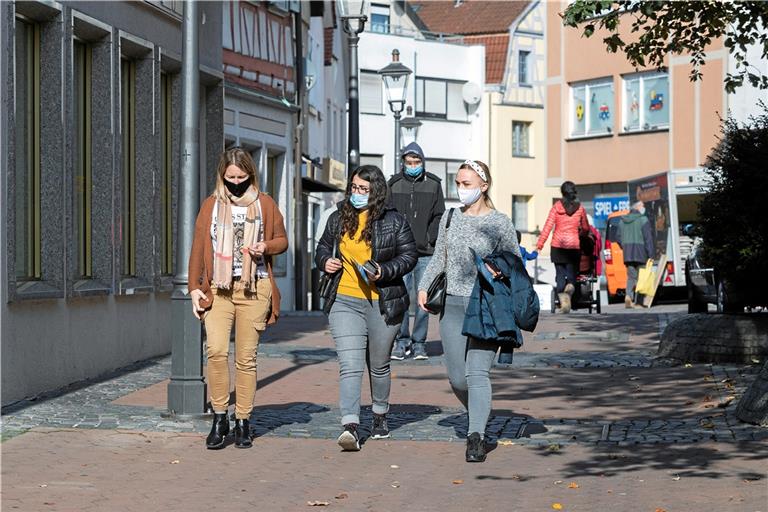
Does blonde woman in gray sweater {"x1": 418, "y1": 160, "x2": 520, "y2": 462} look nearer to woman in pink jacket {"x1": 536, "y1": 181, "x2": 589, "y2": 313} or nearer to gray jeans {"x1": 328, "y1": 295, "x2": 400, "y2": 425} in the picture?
gray jeans {"x1": 328, "y1": 295, "x2": 400, "y2": 425}

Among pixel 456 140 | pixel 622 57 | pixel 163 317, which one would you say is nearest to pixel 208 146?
pixel 163 317

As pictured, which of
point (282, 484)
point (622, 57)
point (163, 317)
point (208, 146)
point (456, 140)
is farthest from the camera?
point (456, 140)

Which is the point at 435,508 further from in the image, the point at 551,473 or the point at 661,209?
the point at 661,209

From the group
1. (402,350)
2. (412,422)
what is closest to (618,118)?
(402,350)

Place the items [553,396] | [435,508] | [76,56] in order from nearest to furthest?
[435,508] → [553,396] → [76,56]

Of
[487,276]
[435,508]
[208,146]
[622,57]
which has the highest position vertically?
[622,57]

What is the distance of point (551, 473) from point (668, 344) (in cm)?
667

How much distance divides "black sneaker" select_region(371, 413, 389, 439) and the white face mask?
1563 mm

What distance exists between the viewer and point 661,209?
107 ft

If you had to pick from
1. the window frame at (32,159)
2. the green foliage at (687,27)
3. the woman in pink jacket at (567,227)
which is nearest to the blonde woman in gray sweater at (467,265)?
the green foliage at (687,27)

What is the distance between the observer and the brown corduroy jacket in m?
10.0

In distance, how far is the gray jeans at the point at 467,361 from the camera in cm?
969

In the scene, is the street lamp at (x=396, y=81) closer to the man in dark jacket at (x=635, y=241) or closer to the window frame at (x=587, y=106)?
the man in dark jacket at (x=635, y=241)

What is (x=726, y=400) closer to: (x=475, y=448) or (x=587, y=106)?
(x=475, y=448)
